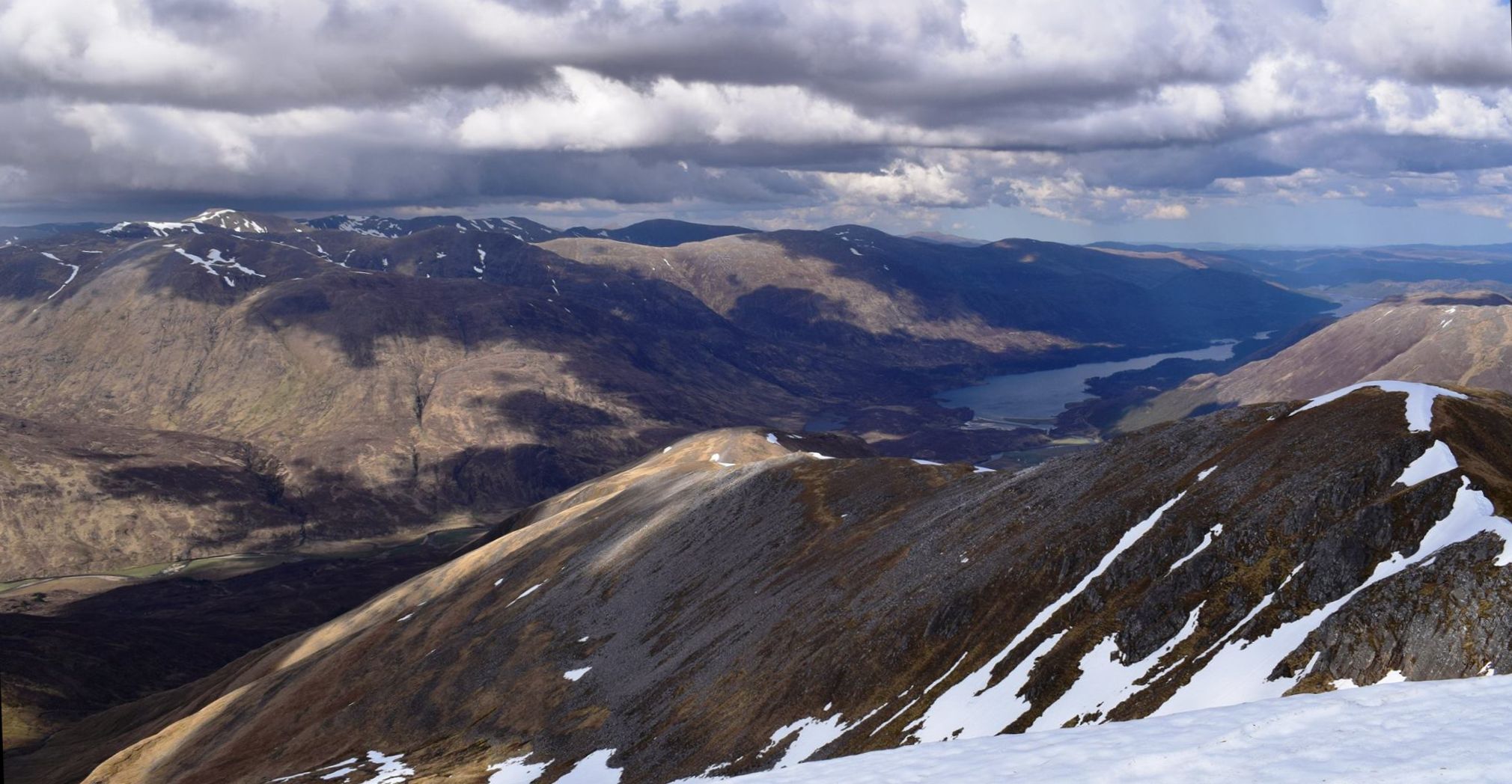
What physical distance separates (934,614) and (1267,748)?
212 feet

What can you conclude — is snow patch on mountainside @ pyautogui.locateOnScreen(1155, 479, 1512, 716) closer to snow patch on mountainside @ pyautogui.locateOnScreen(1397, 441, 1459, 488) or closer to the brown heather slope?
the brown heather slope

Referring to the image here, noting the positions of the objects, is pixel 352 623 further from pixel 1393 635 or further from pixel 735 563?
pixel 1393 635

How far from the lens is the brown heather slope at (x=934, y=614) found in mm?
58250

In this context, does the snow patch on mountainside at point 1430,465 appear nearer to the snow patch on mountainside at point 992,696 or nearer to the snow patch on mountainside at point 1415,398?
the snow patch on mountainside at point 1415,398

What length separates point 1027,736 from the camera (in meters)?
26.4

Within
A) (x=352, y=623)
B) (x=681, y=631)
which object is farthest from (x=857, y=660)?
(x=352, y=623)

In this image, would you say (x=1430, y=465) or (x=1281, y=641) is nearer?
(x=1281, y=641)

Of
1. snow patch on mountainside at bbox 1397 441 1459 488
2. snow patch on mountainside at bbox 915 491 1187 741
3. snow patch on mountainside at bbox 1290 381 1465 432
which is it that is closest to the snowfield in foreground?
snow patch on mountainside at bbox 915 491 1187 741

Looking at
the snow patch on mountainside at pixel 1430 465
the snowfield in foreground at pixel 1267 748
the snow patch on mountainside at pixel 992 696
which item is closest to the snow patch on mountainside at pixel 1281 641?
the snow patch on mountainside at pixel 1430 465

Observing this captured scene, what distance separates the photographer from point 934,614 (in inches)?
3403

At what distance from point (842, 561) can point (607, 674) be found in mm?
29340

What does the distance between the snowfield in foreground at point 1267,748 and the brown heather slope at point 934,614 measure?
95.2 feet

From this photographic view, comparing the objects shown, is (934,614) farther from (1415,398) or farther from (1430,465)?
(1415,398)

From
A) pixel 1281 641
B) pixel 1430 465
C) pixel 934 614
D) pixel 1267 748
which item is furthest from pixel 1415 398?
pixel 1267 748
